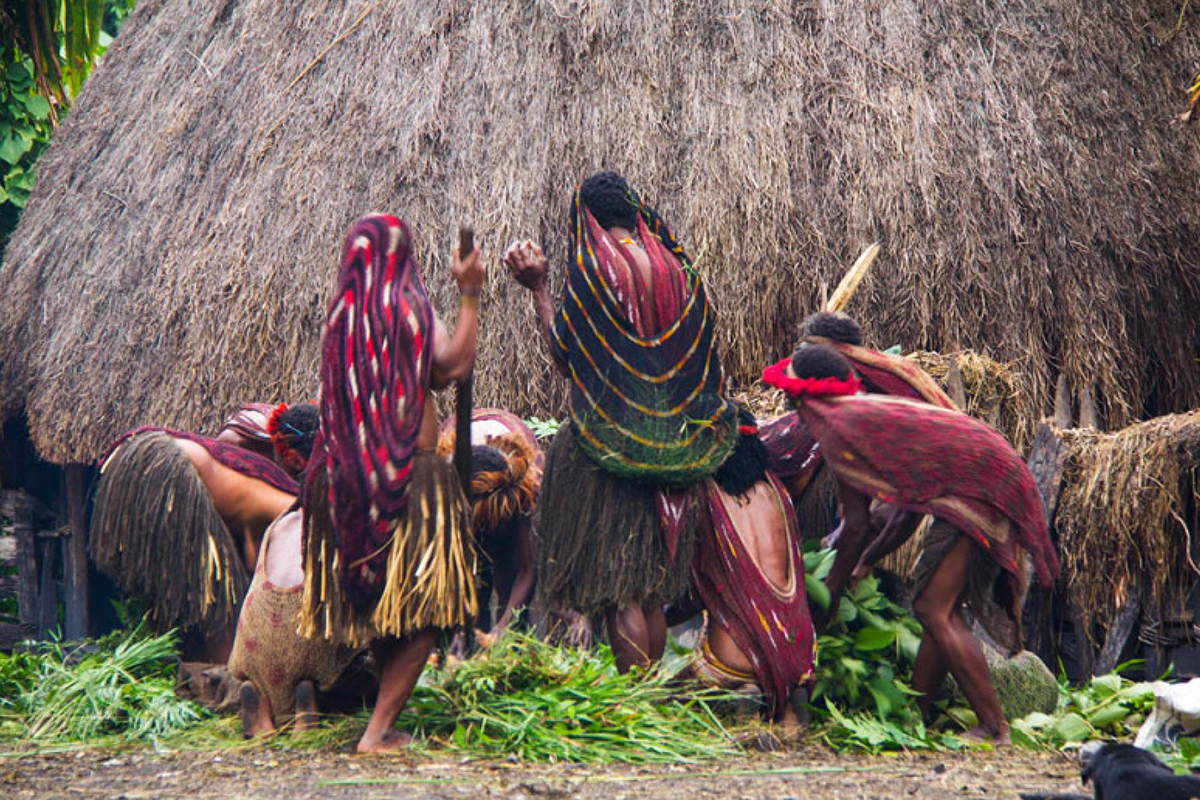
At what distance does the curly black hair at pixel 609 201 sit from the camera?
454 centimetres

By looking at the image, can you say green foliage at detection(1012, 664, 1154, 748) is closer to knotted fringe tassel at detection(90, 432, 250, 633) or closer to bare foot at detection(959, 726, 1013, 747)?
bare foot at detection(959, 726, 1013, 747)

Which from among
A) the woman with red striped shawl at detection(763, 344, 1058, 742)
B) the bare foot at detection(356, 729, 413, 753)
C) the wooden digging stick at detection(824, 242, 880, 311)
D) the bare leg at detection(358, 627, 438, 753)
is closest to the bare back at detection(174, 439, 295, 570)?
the bare leg at detection(358, 627, 438, 753)

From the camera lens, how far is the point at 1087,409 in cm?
627

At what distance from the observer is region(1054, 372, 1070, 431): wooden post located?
6203 millimetres

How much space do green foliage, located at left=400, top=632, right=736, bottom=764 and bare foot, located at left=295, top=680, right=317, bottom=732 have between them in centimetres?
32

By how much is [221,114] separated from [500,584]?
3.55 meters

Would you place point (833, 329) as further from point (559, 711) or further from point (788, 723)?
point (559, 711)

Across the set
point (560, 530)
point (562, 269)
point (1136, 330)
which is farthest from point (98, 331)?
point (1136, 330)

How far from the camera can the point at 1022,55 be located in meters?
7.15

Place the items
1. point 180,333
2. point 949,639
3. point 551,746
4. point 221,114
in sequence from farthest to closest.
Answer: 1. point 221,114
2. point 180,333
3. point 949,639
4. point 551,746

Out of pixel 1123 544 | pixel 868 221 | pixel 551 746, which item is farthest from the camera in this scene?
pixel 868 221

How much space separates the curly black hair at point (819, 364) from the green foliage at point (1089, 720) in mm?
1348

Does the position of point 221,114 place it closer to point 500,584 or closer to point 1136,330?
point 500,584

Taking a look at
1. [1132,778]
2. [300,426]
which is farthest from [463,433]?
[1132,778]
